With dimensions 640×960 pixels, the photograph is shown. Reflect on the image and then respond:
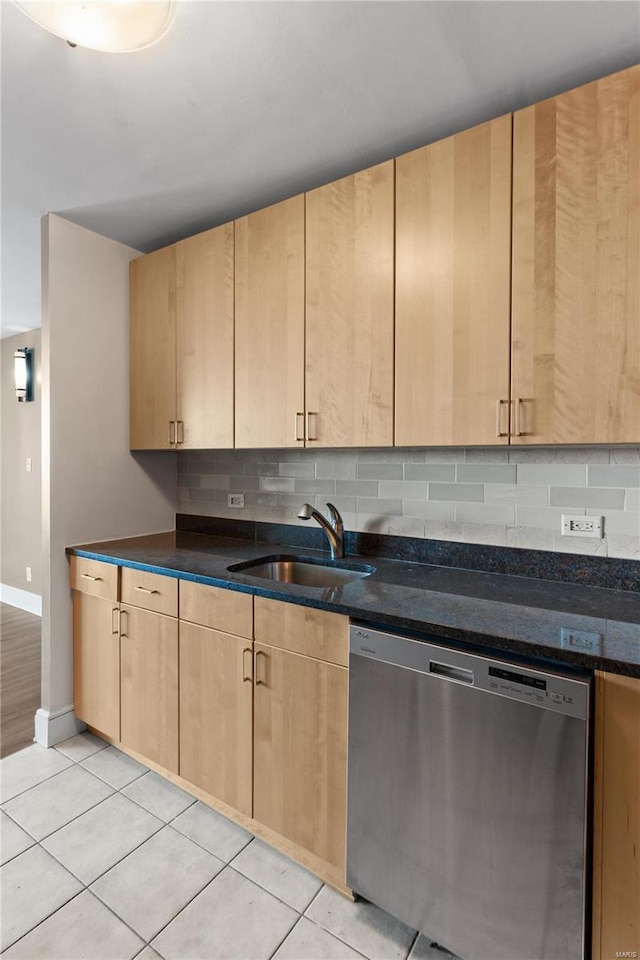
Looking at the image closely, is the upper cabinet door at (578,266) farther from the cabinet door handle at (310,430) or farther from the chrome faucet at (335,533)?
the chrome faucet at (335,533)

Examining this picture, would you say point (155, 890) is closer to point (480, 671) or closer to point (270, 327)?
point (480, 671)

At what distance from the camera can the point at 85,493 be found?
97.0 inches

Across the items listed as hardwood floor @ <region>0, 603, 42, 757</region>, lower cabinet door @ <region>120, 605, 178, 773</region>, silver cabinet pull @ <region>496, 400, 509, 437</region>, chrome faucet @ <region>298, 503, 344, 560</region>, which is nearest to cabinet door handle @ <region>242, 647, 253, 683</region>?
lower cabinet door @ <region>120, 605, 178, 773</region>

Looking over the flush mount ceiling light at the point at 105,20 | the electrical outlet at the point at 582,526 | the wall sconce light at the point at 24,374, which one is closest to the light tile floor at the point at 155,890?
the electrical outlet at the point at 582,526

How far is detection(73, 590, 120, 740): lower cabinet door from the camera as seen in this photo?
2.20 meters

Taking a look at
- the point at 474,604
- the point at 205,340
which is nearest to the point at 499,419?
the point at 474,604

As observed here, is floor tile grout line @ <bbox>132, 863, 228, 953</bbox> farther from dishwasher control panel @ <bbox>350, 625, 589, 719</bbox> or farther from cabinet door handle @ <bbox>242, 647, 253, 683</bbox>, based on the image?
dishwasher control panel @ <bbox>350, 625, 589, 719</bbox>

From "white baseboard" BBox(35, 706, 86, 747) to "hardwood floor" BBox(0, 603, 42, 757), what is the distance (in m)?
0.10

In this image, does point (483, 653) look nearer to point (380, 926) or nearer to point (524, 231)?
point (380, 926)

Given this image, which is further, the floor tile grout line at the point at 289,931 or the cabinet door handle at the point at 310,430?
the cabinet door handle at the point at 310,430

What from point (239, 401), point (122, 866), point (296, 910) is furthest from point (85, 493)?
point (296, 910)

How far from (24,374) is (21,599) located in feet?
6.69

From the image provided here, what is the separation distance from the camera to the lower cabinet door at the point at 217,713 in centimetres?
173

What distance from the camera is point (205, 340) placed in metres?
2.26
